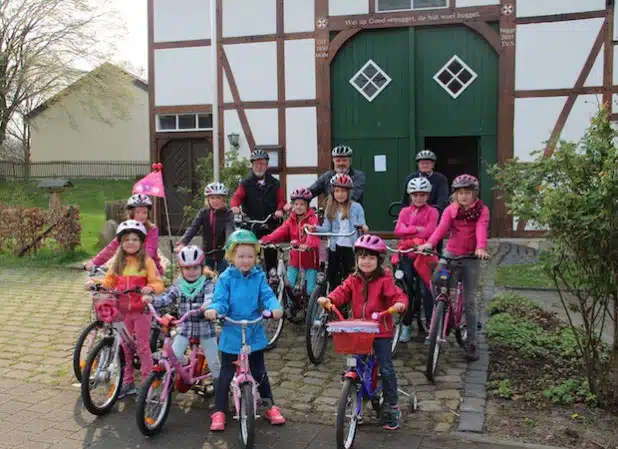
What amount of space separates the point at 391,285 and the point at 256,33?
10.3 metres

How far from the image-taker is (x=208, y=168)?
1269cm

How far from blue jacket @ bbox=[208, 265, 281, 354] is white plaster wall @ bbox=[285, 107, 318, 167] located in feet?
29.7

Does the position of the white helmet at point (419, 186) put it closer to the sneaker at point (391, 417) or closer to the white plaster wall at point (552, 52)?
Answer: the sneaker at point (391, 417)

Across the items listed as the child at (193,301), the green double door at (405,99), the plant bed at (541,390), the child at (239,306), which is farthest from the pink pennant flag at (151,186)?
the green double door at (405,99)

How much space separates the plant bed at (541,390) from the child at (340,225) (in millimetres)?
1705

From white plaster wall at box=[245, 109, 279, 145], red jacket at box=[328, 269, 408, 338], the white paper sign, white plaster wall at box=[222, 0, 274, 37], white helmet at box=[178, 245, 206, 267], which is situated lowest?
red jacket at box=[328, 269, 408, 338]

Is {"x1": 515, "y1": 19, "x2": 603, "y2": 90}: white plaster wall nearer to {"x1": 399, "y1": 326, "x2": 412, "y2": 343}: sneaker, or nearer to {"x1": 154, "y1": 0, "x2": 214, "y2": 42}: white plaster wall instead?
{"x1": 154, "y1": 0, "x2": 214, "y2": 42}: white plaster wall

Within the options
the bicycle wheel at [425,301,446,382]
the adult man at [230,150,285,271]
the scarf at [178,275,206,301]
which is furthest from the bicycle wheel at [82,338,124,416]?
the adult man at [230,150,285,271]

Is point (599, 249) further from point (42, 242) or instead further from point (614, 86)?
point (42, 242)

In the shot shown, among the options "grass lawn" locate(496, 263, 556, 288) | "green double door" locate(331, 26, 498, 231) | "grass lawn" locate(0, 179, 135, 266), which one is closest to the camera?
"grass lawn" locate(496, 263, 556, 288)

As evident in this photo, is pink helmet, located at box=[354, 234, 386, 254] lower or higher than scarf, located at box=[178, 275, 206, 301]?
higher

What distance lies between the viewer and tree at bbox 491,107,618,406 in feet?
14.5

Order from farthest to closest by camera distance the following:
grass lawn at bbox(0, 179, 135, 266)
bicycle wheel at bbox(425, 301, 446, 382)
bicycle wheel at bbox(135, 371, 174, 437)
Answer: grass lawn at bbox(0, 179, 135, 266), bicycle wheel at bbox(425, 301, 446, 382), bicycle wheel at bbox(135, 371, 174, 437)

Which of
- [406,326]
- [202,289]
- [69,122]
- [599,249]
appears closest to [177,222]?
[406,326]
